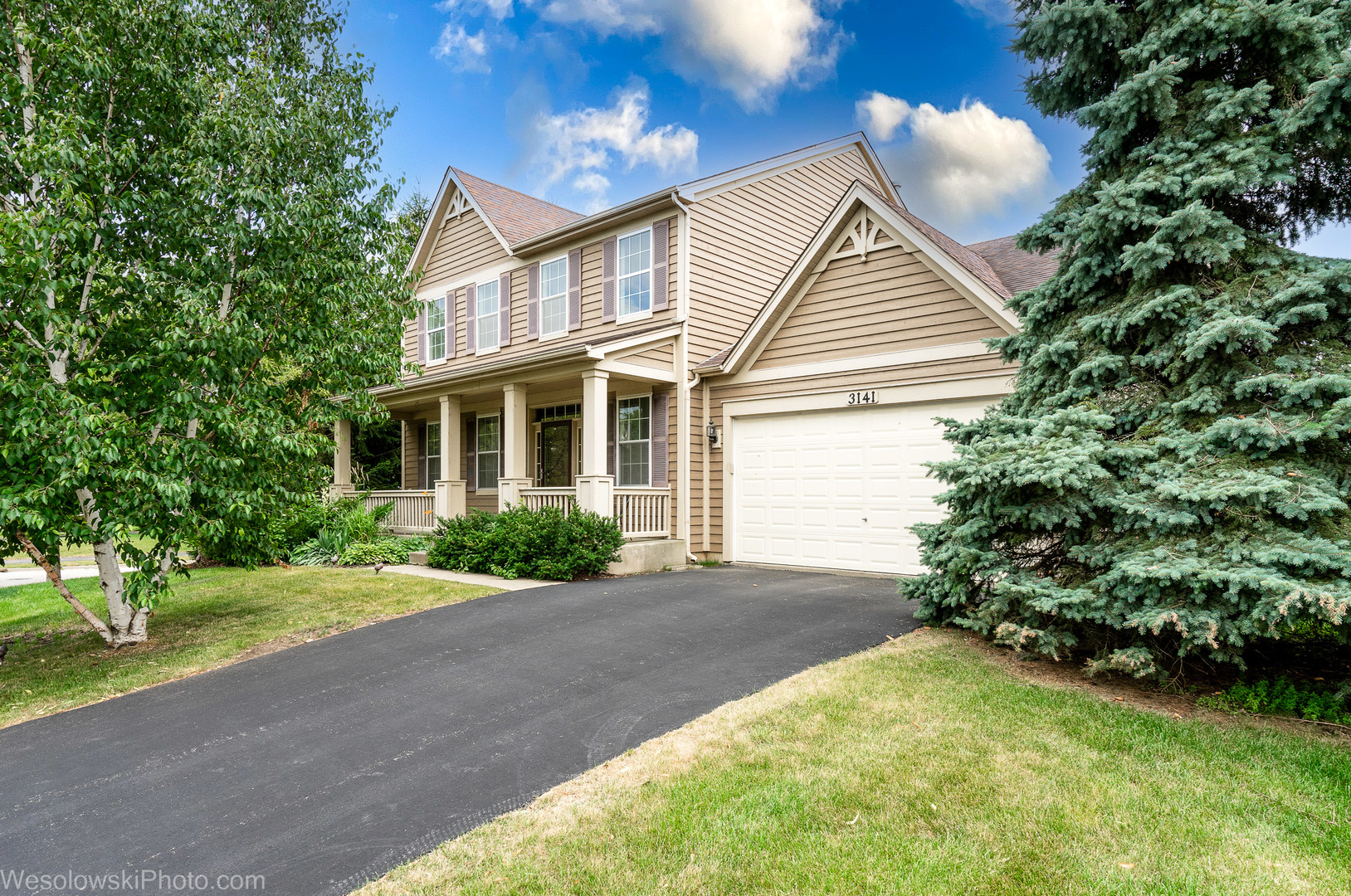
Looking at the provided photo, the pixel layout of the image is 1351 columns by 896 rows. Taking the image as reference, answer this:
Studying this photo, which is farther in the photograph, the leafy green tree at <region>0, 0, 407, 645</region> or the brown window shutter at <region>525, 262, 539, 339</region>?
the brown window shutter at <region>525, 262, 539, 339</region>

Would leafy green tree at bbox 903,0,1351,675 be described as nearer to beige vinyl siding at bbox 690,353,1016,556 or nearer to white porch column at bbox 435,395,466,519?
beige vinyl siding at bbox 690,353,1016,556

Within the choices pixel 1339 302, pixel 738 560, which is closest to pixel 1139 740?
pixel 1339 302

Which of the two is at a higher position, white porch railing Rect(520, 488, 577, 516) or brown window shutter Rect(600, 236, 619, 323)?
brown window shutter Rect(600, 236, 619, 323)

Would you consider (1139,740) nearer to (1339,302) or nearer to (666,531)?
(1339,302)

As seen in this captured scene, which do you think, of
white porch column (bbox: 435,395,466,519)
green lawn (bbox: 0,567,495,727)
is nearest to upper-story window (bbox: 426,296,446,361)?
white porch column (bbox: 435,395,466,519)

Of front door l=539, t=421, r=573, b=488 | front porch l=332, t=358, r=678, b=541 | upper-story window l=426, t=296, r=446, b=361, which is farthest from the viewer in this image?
upper-story window l=426, t=296, r=446, b=361

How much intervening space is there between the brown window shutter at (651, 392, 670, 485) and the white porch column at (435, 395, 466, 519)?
13.2ft

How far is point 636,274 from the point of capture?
13094 mm

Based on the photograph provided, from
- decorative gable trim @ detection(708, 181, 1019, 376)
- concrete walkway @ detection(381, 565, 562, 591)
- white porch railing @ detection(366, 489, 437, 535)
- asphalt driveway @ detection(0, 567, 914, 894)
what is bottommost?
asphalt driveway @ detection(0, 567, 914, 894)

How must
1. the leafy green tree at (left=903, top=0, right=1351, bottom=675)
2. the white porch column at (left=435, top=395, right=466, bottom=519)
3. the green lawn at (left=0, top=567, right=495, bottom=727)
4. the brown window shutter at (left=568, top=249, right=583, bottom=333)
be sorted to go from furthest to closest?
the brown window shutter at (left=568, top=249, right=583, bottom=333), the white porch column at (left=435, top=395, right=466, bottom=519), the green lawn at (left=0, top=567, right=495, bottom=727), the leafy green tree at (left=903, top=0, right=1351, bottom=675)

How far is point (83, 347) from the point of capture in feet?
22.0

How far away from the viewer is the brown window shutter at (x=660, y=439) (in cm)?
1237

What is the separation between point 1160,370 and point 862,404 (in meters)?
5.10

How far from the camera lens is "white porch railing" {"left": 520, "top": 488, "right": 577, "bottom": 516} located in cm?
1159
